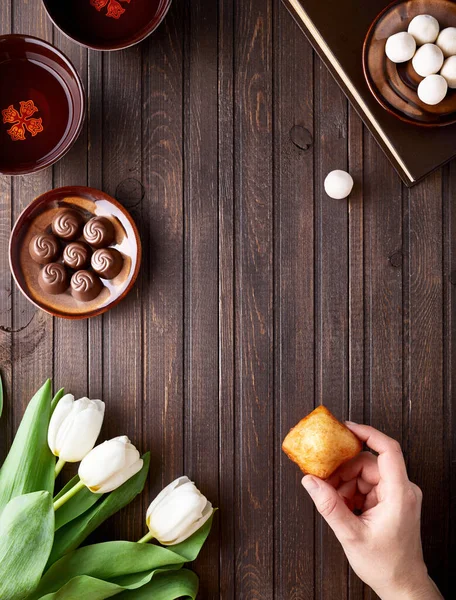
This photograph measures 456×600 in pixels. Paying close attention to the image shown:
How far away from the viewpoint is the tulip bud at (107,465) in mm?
954

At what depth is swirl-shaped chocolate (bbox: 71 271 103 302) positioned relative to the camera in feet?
3.28

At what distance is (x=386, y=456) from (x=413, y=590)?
0.25 meters

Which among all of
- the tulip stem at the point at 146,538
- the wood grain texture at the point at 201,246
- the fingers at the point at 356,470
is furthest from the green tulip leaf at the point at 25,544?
the fingers at the point at 356,470

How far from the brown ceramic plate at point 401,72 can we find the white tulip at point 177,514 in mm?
843

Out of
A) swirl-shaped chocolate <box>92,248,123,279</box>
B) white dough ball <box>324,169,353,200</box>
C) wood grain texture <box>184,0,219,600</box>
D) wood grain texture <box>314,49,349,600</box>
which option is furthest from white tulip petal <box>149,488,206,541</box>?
white dough ball <box>324,169,353,200</box>

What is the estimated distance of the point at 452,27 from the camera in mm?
1014

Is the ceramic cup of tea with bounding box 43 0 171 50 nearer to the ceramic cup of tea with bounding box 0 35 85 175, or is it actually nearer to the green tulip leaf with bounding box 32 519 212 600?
the ceramic cup of tea with bounding box 0 35 85 175

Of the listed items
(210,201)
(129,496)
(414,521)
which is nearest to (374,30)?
(210,201)

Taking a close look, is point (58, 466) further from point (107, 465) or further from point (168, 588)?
point (168, 588)

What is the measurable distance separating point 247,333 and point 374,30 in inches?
25.8

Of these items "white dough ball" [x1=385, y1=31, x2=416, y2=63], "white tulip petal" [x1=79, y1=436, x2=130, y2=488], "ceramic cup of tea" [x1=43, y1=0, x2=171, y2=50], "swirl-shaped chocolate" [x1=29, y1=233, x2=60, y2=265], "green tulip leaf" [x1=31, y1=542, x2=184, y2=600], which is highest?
"ceramic cup of tea" [x1=43, y1=0, x2=171, y2=50]

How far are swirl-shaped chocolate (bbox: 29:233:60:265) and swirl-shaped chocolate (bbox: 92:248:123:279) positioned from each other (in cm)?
8

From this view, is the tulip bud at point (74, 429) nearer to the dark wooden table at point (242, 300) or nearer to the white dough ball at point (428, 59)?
the dark wooden table at point (242, 300)

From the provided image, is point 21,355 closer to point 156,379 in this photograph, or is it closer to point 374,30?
point 156,379
